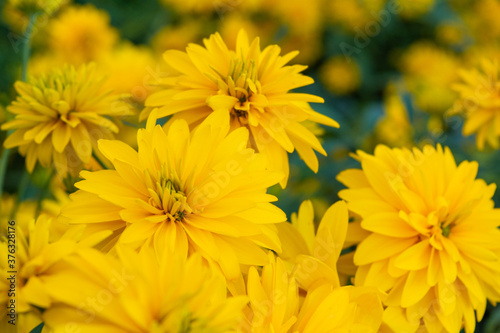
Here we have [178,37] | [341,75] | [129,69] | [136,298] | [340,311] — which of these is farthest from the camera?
[341,75]

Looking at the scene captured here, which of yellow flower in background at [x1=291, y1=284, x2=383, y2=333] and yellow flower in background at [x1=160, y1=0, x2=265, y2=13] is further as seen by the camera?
yellow flower in background at [x1=160, y1=0, x2=265, y2=13]

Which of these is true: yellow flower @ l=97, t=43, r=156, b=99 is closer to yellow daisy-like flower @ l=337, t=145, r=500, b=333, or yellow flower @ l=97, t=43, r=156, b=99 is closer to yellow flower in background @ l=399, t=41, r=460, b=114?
yellow daisy-like flower @ l=337, t=145, r=500, b=333

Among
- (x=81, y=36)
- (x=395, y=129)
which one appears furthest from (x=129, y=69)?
(x=395, y=129)

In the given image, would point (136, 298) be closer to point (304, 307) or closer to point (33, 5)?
point (304, 307)

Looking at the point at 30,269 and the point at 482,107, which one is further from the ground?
the point at 482,107

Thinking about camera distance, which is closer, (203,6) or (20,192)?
(20,192)

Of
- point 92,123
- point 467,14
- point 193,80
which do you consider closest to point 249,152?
point 193,80

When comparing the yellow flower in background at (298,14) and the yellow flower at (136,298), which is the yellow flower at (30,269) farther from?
the yellow flower in background at (298,14)

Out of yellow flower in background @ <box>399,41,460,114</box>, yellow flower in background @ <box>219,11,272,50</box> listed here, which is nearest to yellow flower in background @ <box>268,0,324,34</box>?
yellow flower in background @ <box>219,11,272,50</box>
